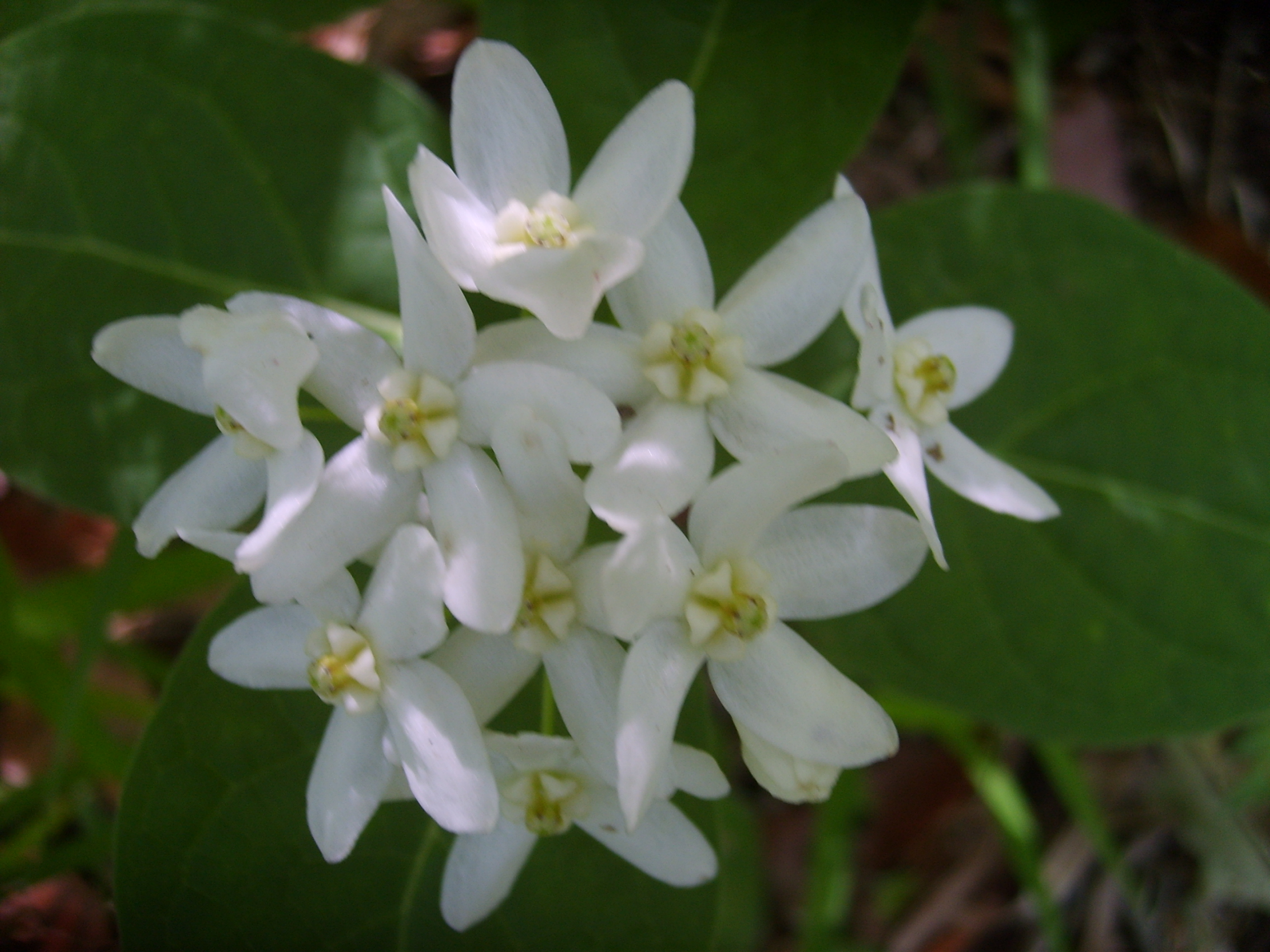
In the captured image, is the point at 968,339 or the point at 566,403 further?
the point at 968,339

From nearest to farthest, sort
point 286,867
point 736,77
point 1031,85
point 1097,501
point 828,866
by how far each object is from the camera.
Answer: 1. point 286,867
2. point 736,77
3. point 1097,501
4. point 828,866
5. point 1031,85

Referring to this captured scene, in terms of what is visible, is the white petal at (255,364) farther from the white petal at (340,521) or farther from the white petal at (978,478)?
the white petal at (978,478)

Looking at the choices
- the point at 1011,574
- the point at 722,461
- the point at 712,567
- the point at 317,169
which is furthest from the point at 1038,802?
the point at 317,169

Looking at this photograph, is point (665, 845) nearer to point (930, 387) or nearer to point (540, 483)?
point (540, 483)

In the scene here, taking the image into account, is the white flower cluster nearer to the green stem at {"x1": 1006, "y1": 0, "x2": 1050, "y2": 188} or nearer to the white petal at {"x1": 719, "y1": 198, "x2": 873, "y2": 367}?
the white petal at {"x1": 719, "y1": 198, "x2": 873, "y2": 367}

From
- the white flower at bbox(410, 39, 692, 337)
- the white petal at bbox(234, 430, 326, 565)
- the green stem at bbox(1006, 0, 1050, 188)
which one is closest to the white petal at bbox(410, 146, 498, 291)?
the white flower at bbox(410, 39, 692, 337)

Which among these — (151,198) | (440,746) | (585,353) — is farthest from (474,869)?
(151,198)

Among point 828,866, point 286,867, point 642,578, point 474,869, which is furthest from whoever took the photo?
point 828,866
